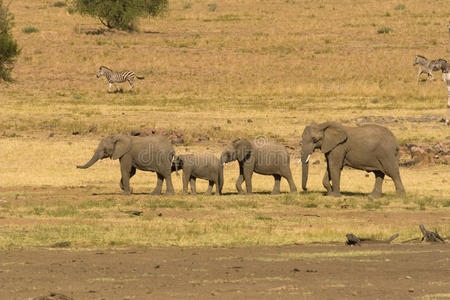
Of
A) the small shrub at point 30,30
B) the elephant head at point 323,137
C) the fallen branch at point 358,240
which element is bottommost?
the fallen branch at point 358,240

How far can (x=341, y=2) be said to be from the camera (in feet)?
255

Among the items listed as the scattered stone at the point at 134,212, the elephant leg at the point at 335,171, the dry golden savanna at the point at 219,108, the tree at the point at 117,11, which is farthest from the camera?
the tree at the point at 117,11

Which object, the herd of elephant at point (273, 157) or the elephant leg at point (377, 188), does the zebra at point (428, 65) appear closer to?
the herd of elephant at point (273, 157)

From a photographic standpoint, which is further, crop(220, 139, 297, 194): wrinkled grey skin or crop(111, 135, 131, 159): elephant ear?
crop(220, 139, 297, 194): wrinkled grey skin

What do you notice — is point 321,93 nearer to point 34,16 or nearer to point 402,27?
point 402,27

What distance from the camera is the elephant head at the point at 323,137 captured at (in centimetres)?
2100

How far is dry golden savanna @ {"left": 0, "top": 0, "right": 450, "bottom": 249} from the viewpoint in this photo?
17.5m

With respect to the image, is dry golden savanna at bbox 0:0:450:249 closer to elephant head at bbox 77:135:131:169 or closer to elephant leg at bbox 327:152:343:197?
elephant leg at bbox 327:152:343:197

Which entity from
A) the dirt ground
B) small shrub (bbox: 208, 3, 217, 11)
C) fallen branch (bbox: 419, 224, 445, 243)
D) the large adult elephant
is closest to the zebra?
the large adult elephant

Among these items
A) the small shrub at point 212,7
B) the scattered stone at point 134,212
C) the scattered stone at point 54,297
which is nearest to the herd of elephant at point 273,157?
the scattered stone at point 134,212

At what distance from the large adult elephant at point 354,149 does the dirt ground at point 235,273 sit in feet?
19.7

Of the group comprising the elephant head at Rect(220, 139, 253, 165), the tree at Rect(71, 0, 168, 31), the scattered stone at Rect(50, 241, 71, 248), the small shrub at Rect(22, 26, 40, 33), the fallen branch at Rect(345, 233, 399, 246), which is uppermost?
the tree at Rect(71, 0, 168, 31)

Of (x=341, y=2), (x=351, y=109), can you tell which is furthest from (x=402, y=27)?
(x=351, y=109)

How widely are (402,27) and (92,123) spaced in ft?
115
